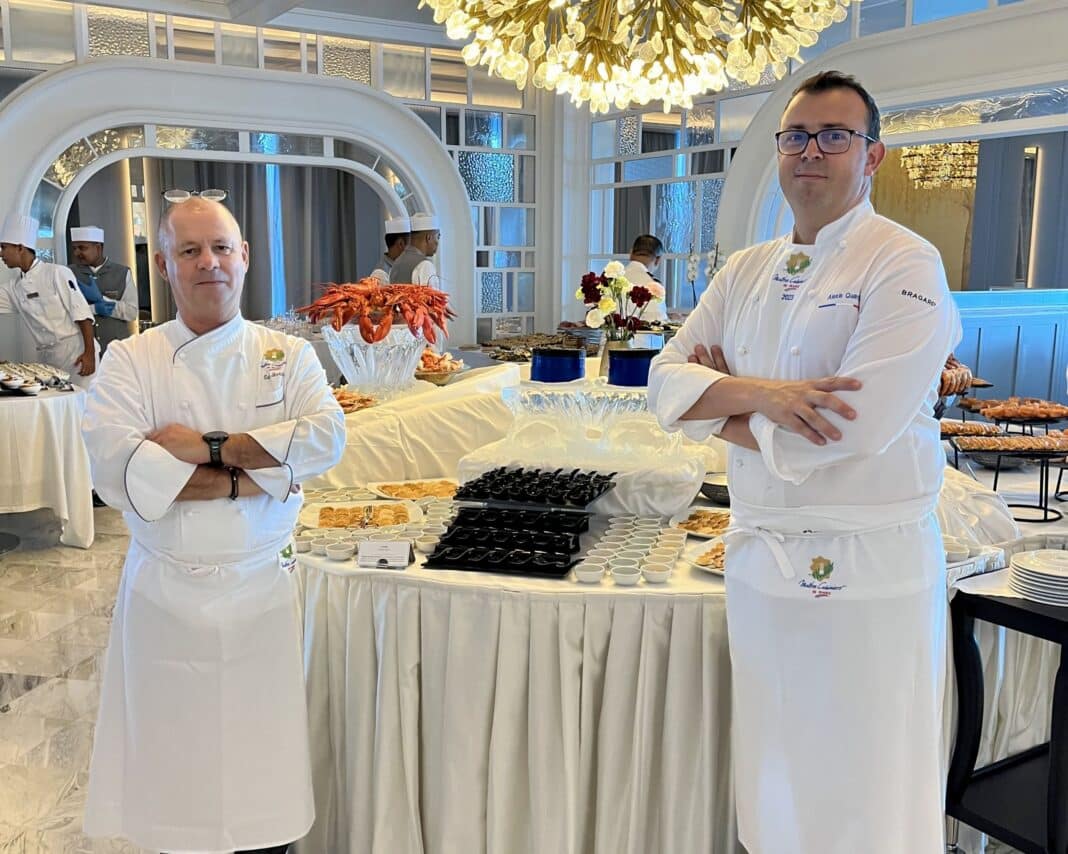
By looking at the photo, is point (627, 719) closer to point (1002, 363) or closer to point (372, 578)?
point (372, 578)

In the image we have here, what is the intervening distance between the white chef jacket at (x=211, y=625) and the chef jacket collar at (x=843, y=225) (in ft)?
3.31

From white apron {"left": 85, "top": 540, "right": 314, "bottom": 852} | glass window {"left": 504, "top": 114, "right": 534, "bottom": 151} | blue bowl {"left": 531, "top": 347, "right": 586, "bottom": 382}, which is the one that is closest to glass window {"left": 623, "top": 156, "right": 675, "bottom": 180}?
glass window {"left": 504, "top": 114, "right": 534, "bottom": 151}

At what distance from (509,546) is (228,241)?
0.91 m

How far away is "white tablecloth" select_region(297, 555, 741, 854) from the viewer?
203cm

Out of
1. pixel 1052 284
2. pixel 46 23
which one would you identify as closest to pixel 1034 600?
pixel 46 23

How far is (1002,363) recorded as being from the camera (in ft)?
26.2

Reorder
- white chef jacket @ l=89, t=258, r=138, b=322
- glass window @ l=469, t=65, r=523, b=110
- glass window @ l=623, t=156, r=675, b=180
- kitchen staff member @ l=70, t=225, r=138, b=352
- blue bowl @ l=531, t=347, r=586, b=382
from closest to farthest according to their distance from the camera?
blue bowl @ l=531, t=347, r=586, b=382, kitchen staff member @ l=70, t=225, r=138, b=352, white chef jacket @ l=89, t=258, r=138, b=322, glass window @ l=623, t=156, r=675, b=180, glass window @ l=469, t=65, r=523, b=110

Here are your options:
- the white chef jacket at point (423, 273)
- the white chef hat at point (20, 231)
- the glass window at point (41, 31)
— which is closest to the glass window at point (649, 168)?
the white chef jacket at point (423, 273)

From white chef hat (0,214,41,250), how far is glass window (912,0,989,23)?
5.67 meters

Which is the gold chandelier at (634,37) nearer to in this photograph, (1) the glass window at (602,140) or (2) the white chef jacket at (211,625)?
(2) the white chef jacket at (211,625)

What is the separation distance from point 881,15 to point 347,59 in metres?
4.03

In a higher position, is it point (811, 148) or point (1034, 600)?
point (811, 148)

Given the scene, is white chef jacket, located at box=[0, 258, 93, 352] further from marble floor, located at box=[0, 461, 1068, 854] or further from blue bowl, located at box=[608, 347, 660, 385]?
blue bowl, located at box=[608, 347, 660, 385]

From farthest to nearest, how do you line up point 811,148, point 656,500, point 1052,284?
point 1052,284 < point 656,500 < point 811,148
